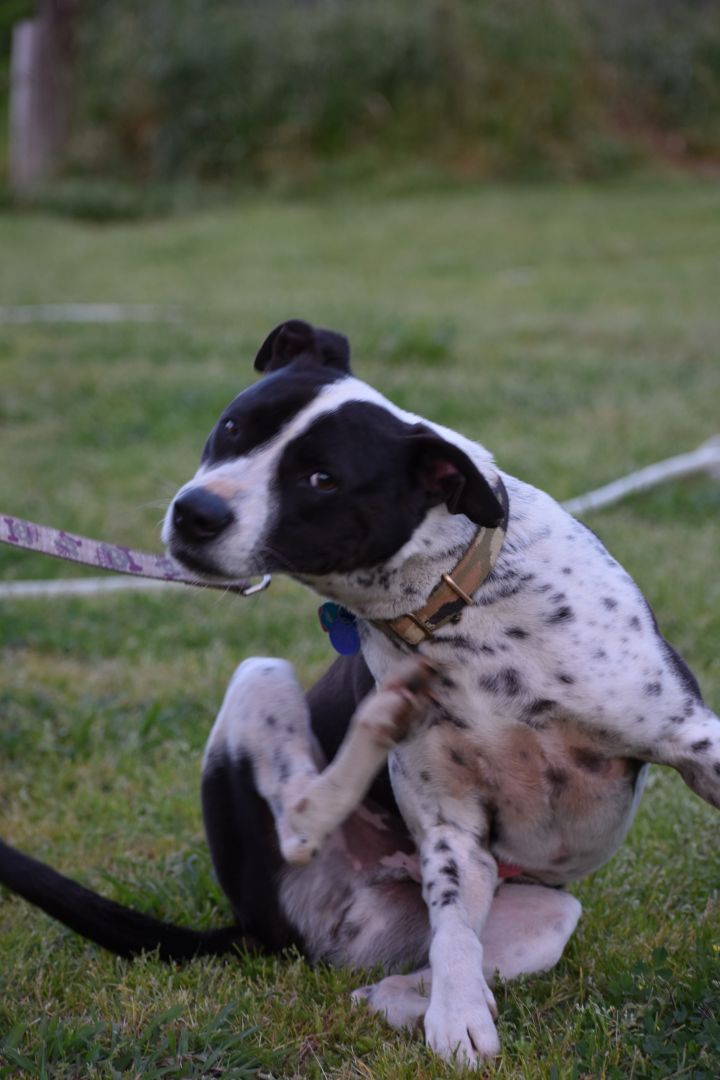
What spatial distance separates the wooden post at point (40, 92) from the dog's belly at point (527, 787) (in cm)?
1751

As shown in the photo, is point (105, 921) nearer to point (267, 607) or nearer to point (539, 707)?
→ point (539, 707)

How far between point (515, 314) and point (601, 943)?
340 inches

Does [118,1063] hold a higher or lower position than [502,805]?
lower

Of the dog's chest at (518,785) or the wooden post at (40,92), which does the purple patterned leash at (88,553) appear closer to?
the dog's chest at (518,785)

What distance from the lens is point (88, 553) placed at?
2908 millimetres

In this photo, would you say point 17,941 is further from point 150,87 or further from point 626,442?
point 150,87

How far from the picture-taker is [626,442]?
7027mm

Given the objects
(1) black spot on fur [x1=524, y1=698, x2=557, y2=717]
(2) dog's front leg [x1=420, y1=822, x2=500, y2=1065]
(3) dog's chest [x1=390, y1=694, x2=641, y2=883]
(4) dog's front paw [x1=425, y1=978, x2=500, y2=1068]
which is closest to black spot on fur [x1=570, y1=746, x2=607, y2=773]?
(3) dog's chest [x1=390, y1=694, x2=641, y2=883]

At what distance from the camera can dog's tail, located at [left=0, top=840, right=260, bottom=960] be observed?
109 inches

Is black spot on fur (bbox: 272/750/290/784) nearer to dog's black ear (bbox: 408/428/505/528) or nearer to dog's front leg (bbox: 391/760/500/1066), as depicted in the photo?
dog's front leg (bbox: 391/760/500/1066)

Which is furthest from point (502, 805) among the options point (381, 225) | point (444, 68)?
point (444, 68)

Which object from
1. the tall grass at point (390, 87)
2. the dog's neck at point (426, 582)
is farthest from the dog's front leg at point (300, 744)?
the tall grass at point (390, 87)

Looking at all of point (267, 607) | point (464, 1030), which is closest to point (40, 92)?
point (267, 607)

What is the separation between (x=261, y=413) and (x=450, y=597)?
466 mm
